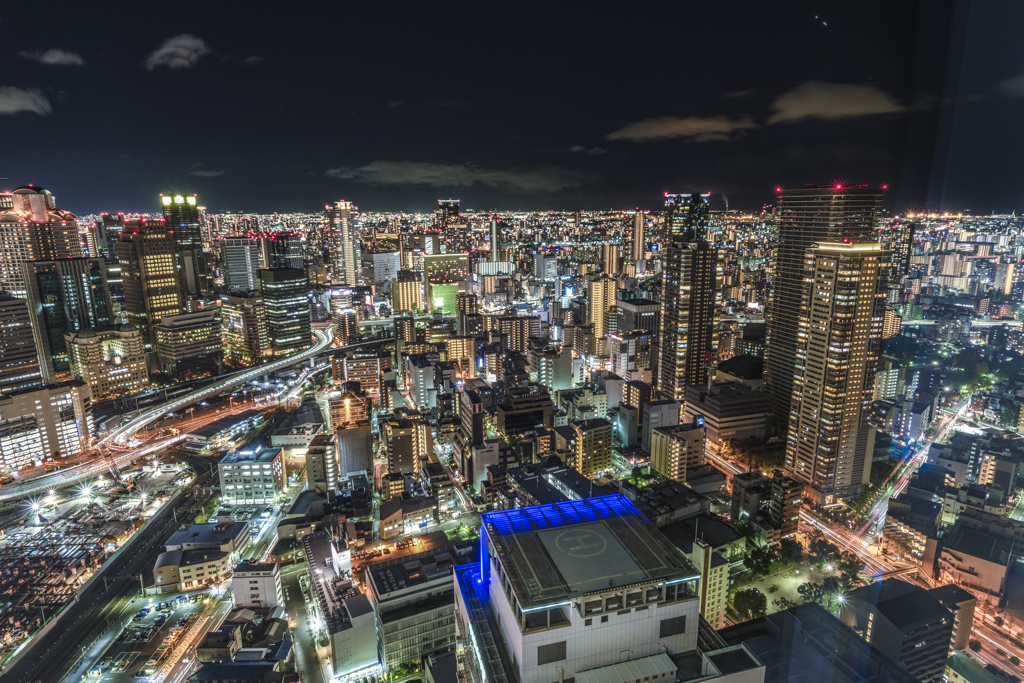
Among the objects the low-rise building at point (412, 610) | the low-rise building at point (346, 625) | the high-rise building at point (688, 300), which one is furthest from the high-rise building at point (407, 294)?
the low-rise building at point (412, 610)

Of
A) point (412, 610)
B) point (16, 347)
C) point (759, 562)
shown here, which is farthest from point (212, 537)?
point (16, 347)

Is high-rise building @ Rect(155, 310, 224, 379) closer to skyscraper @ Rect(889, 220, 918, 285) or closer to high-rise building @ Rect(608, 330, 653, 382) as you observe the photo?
high-rise building @ Rect(608, 330, 653, 382)

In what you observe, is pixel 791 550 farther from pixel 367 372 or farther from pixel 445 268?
pixel 445 268

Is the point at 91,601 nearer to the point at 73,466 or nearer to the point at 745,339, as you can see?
the point at 73,466

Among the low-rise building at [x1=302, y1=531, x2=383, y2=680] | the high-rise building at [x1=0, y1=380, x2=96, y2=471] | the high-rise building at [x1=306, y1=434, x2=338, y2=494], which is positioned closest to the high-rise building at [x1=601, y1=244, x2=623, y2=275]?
the high-rise building at [x1=306, y1=434, x2=338, y2=494]

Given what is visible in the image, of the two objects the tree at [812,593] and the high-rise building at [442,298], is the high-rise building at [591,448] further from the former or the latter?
the high-rise building at [442,298]

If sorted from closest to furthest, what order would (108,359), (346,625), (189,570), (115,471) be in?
1. (346,625)
2. (189,570)
3. (115,471)
4. (108,359)

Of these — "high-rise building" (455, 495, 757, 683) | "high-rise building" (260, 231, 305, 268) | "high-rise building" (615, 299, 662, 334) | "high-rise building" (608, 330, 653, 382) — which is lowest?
"high-rise building" (608, 330, 653, 382)

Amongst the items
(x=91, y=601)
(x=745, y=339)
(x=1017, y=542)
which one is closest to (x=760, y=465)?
(x=1017, y=542)
